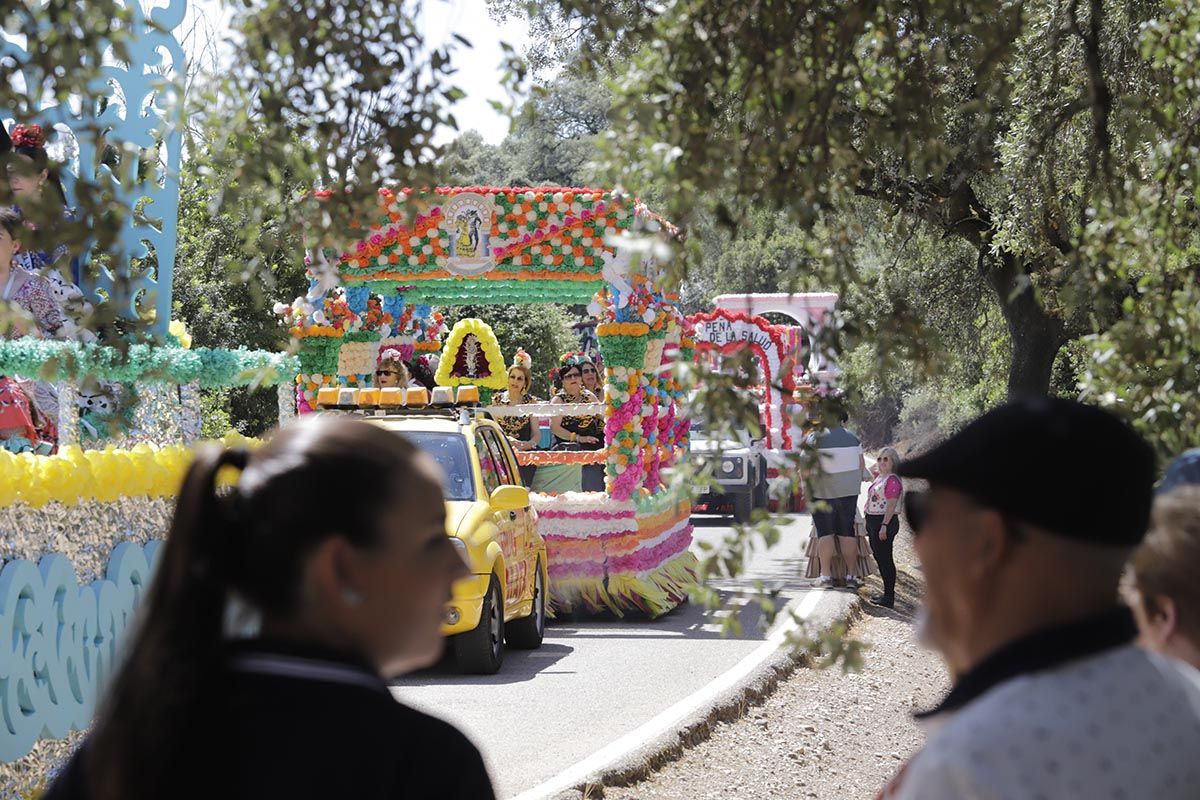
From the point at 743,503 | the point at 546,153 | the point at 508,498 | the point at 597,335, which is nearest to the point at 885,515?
the point at 597,335

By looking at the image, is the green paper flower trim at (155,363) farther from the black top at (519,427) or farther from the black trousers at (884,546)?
the black top at (519,427)

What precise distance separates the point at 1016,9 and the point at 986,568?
231 centimetres

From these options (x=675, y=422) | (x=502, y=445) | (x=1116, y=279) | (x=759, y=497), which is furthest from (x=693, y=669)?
(x=759, y=497)

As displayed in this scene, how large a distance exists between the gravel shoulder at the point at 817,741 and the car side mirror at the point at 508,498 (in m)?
2.28

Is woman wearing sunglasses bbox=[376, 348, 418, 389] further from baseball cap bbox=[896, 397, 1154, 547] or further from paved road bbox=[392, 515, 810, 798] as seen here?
baseball cap bbox=[896, 397, 1154, 547]

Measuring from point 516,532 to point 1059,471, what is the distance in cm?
1016

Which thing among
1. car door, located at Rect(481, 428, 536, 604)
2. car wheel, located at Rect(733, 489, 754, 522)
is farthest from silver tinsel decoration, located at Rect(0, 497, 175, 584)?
car wheel, located at Rect(733, 489, 754, 522)

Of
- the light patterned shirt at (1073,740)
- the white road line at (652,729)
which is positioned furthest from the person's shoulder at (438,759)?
the white road line at (652,729)

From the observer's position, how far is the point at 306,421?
7.02 feet

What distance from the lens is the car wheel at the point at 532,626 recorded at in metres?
12.6

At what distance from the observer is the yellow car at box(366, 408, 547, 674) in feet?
35.9

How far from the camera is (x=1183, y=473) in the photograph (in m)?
2.59

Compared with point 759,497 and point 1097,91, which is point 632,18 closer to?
point 1097,91

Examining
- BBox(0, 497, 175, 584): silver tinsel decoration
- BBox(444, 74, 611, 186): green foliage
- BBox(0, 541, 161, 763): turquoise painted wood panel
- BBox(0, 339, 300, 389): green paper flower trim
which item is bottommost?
BBox(0, 541, 161, 763): turquoise painted wood panel
